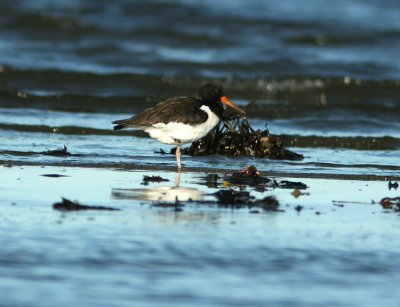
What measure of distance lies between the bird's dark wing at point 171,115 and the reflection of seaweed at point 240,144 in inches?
36.2

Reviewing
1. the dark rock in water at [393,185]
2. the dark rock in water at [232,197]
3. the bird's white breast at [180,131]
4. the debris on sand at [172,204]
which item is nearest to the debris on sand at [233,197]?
the dark rock in water at [232,197]

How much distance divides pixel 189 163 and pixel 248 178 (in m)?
1.53

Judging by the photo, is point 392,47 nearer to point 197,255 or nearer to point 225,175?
point 225,175

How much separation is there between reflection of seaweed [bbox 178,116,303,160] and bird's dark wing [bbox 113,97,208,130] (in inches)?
36.2

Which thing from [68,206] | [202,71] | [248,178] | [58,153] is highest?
[202,71]

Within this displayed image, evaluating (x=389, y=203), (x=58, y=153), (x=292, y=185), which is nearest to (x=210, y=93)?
(x=58, y=153)

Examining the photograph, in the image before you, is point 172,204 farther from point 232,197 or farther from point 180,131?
point 180,131

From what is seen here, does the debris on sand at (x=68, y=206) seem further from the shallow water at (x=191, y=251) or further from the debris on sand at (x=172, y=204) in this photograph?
the debris on sand at (x=172, y=204)

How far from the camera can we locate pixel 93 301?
482 centimetres

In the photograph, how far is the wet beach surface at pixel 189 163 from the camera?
530 centimetres

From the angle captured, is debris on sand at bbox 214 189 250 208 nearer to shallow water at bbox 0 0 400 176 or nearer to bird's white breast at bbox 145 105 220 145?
bird's white breast at bbox 145 105 220 145

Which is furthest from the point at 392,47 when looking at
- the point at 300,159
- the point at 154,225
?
the point at 154,225

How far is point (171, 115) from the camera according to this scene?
9539mm

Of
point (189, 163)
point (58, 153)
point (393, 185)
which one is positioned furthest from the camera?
point (189, 163)
